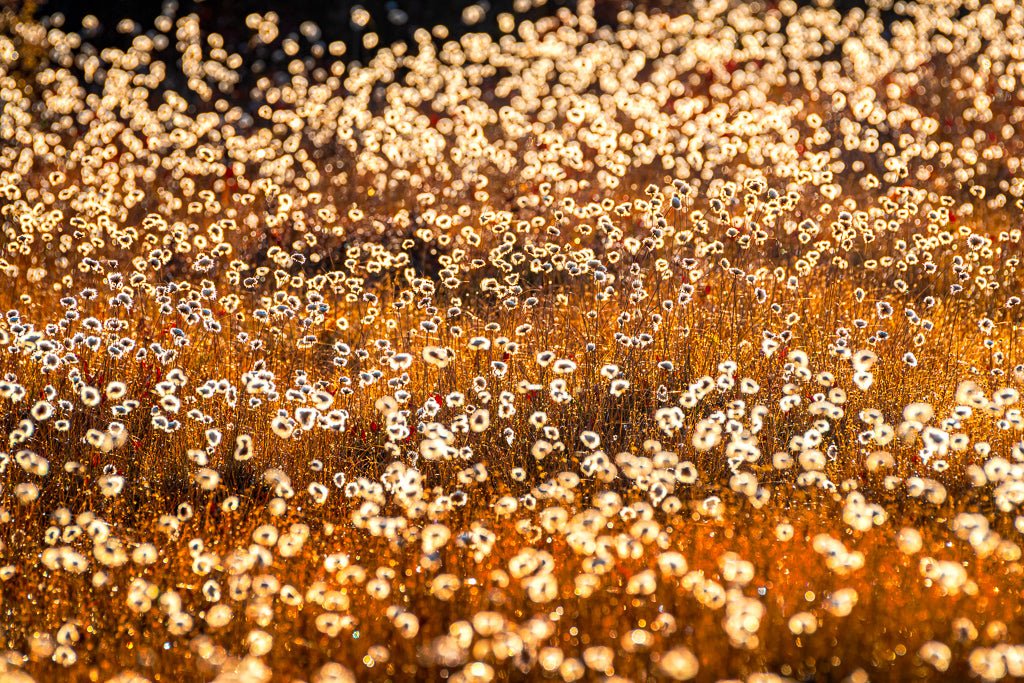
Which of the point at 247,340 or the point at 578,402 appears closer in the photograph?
the point at 578,402

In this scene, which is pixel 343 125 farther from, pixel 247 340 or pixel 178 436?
pixel 178 436

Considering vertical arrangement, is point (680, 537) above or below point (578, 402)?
above

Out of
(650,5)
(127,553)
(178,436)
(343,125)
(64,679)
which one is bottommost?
(650,5)

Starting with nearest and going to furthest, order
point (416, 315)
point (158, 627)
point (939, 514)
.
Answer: point (158, 627) < point (939, 514) < point (416, 315)

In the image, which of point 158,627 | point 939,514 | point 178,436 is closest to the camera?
point 158,627

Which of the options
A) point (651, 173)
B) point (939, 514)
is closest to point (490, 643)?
point (939, 514)

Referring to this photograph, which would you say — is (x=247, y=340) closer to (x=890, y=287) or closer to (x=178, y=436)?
(x=178, y=436)
